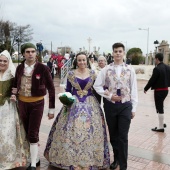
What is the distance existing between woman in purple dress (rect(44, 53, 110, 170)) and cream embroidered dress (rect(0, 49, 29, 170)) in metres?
0.44

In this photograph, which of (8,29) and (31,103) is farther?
(8,29)

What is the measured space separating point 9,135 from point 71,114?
0.91 meters

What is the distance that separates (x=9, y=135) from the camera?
3.72 meters

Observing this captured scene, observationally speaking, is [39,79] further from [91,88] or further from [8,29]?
[8,29]

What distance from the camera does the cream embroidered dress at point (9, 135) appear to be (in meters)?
3.70

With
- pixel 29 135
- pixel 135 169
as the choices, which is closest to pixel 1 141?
pixel 29 135

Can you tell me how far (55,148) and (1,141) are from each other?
0.76 meters

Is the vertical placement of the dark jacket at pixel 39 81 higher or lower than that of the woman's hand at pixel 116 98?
higher

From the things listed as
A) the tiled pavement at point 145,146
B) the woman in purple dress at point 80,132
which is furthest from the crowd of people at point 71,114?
the tiled pavement at point 145,146

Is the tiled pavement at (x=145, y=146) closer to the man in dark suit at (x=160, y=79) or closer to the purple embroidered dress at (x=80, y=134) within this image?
the purple embroidered dress at (x=80, y=134)

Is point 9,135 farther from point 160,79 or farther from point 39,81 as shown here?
point 160,79

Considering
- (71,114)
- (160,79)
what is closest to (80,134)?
(71,114)

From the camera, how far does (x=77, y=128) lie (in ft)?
12.1

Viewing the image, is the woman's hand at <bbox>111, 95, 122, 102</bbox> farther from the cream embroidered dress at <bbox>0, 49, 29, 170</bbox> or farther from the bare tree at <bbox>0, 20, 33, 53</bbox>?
the bare tree at <bbox>0, 20, 33, 53</bbox>
